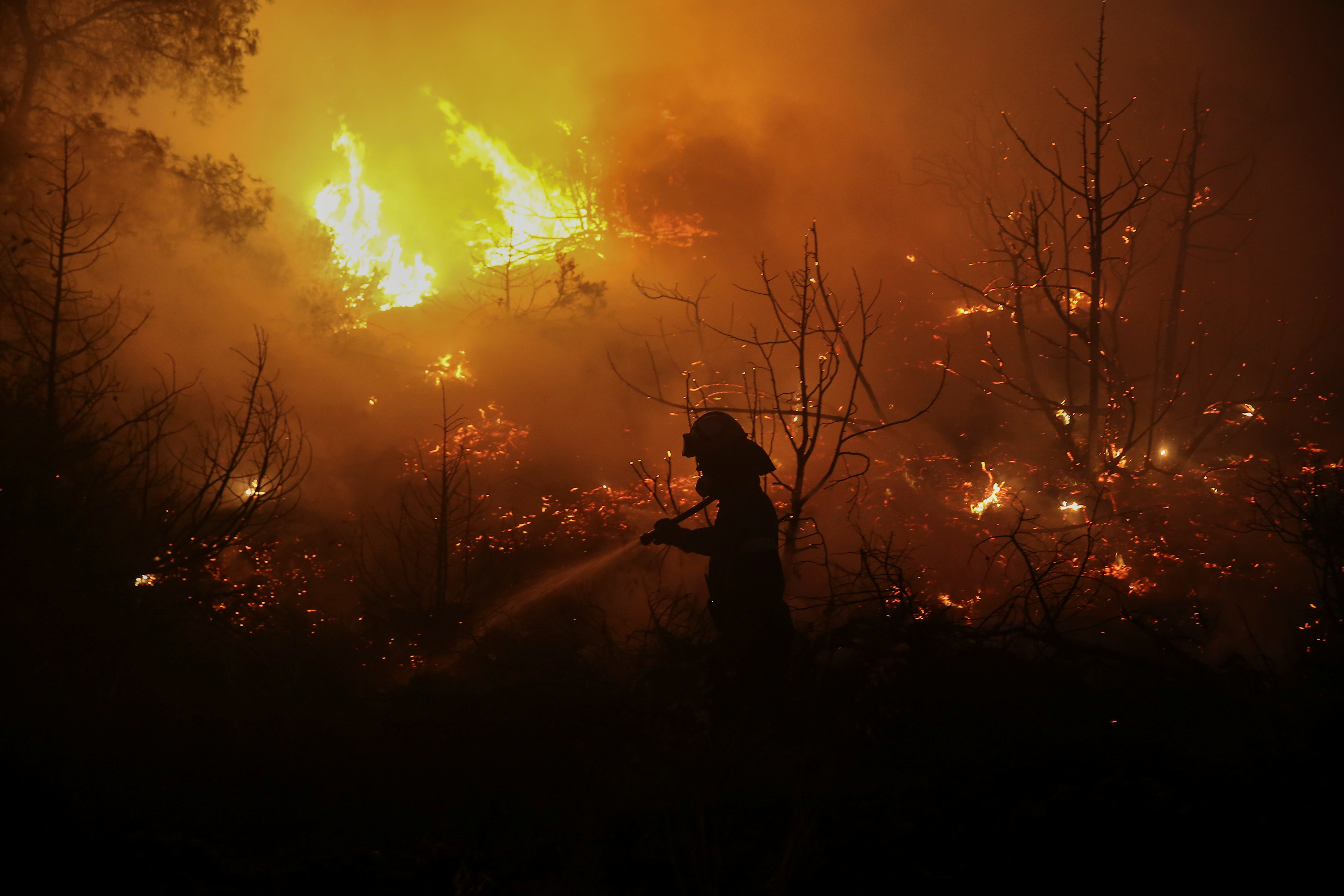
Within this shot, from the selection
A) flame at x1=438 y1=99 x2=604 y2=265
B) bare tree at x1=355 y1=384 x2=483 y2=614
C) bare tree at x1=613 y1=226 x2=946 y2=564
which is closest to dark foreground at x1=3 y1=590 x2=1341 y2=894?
bare tree at x1=355 y1=384 x2=483 y2=614

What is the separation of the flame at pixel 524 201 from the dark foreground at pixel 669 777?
1253cm

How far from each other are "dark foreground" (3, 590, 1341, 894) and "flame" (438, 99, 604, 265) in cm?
1253

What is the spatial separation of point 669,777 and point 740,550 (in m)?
1.20

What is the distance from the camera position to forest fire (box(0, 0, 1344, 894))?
14.3 feet

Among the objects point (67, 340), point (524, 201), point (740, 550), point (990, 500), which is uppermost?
point (524, 201)

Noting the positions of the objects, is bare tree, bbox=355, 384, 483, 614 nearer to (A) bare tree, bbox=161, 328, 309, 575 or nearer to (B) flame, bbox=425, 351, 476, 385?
(A) bare tree, bbox=161, 328, 309, 575

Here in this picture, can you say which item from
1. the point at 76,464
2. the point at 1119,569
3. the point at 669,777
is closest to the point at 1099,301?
the point at 1119,569

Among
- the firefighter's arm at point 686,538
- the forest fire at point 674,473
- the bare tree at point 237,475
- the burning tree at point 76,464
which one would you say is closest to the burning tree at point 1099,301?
the forest fire at point 674,473

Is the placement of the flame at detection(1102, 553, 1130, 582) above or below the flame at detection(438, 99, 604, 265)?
below

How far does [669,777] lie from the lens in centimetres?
381

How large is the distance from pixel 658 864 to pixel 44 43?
13924 mm

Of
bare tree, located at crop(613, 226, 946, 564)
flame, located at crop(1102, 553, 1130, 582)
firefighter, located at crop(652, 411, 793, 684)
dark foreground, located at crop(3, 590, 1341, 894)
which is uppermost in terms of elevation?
bare tree, located at crop(613, 226, 946, 564)

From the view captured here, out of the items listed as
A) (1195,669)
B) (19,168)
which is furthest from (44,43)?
(1195,669)

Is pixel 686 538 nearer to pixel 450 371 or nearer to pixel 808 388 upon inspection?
pixel 808 388
